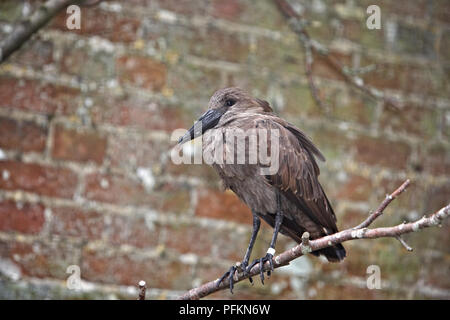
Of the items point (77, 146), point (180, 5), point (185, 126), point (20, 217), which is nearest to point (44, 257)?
point (20, 217)

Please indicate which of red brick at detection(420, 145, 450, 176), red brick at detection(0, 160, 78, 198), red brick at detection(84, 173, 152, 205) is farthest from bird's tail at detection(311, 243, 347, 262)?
red brick at detection(0, 160, 78, 198)

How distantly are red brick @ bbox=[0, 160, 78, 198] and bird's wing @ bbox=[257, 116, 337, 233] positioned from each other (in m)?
0.74

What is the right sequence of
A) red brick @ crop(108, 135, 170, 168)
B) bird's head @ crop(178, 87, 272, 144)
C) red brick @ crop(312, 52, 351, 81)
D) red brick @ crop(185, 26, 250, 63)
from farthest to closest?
red brick @ crop(312, 52, 351, 81)
red brick @ crop(185, 26, 250, 63)
red brick @ crop(108, 135, 170, 168)
bird's head @ crop(178, 87, 272, 144)

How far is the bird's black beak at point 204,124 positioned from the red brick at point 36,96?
21.8 inches

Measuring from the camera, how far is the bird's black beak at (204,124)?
1.66 m

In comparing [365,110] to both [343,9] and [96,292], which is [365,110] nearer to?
[343,9]

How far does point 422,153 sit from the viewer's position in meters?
2.29

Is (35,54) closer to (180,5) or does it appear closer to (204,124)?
(180,5)

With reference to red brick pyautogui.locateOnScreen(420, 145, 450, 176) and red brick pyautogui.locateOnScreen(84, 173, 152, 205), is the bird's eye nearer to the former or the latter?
A: red brick pyautogui.locateOnScreen(84, 173, 152, 205)

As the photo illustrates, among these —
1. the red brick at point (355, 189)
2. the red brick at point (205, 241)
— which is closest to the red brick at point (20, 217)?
the red brick at point (205, 241)

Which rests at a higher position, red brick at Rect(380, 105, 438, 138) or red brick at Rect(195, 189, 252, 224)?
red brick at Rect(380, 105, 438, 138)

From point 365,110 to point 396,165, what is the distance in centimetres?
25

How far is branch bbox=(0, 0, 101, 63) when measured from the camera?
A: 199 centimetres

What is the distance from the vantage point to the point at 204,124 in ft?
5.66
